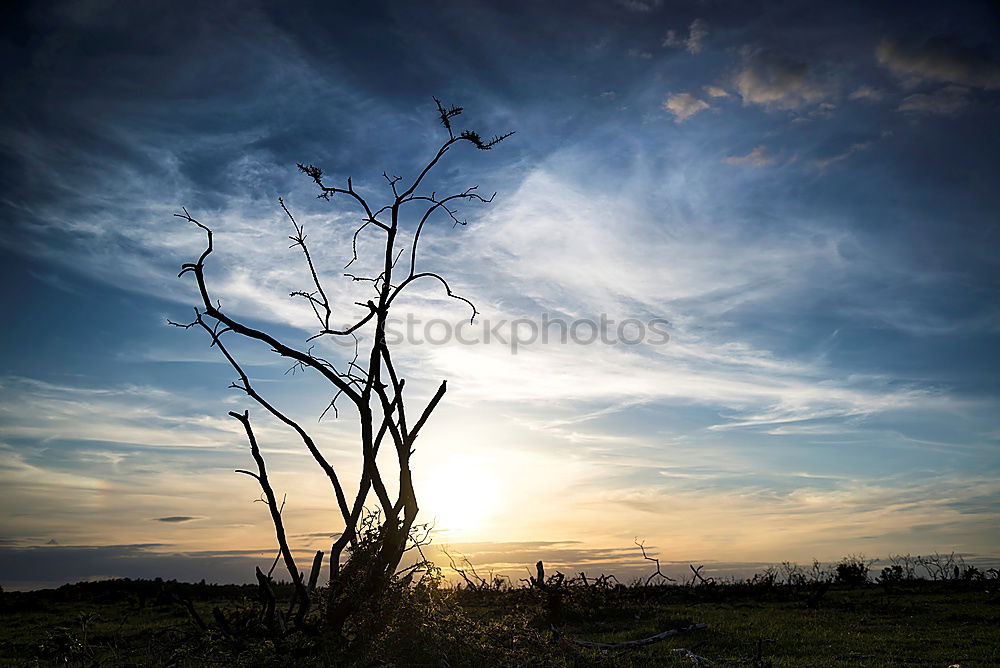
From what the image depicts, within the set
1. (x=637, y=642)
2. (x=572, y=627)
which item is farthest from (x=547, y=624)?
(x=637, y=642)

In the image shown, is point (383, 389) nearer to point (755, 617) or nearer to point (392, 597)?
point (392, 597)

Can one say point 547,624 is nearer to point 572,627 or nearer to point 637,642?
point 572,627

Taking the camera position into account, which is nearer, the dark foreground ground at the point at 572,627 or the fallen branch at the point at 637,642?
the dark foreground ground at the point at 572,627

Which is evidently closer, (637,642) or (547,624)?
(637,642)

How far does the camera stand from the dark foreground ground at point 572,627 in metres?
8.57

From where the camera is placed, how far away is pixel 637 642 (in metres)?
11.3

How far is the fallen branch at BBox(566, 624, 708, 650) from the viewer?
427 inches

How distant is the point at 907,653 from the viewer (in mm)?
10672

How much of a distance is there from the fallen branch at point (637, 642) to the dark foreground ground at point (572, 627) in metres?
0.17

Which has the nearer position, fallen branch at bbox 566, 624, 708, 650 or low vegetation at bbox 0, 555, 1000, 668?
low vegetation at bbox 0, 555, 1000, 668

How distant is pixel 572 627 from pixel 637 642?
3.08 meters

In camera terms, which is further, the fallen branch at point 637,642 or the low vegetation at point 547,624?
the fallen branch at point 637,642

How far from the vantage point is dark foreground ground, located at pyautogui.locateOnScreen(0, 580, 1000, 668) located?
857 centimetres

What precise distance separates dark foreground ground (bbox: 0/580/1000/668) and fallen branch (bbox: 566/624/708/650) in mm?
171
